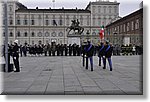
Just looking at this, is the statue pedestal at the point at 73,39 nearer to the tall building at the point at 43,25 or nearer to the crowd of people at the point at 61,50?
the crowd of people at the point at 61,50

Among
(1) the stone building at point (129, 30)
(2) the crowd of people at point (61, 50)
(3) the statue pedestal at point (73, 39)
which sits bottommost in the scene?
(2) the crowd of people at point (61, 50)

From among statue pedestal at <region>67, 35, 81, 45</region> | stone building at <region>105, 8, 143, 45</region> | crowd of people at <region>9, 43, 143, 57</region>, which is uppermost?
stone building at <region>105, 8, 143, 45</region>

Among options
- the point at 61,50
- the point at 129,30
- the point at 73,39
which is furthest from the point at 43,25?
the point at 61,50

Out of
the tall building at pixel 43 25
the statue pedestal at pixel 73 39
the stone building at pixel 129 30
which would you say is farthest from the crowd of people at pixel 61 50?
the tall building at pixel 43 25

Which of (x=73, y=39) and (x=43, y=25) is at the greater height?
(x=43, y=25)

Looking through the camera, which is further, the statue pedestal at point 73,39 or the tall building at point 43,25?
the tall building at point 43,25

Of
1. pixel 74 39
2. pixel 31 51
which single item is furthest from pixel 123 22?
pixel 31 51

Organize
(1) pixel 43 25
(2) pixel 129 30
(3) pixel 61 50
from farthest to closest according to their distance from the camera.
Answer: (1) pixel 43 25, (2) pixel 129 30, (3) pixel 61 50

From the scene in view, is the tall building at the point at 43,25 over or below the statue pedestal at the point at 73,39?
over

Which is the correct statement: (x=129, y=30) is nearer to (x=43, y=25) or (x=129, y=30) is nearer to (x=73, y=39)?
(x=73, y=39)

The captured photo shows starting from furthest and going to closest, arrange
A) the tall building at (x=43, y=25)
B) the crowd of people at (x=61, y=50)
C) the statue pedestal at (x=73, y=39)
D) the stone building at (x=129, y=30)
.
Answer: the tall building at (x=43, y=25)
the stone building at (x=129, y=30)
the statue pedestal at (x=73, y=39)
the crowd of people at (x=61, y=50)

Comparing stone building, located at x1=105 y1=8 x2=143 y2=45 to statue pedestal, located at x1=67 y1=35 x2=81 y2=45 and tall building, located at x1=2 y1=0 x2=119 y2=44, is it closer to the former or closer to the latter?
statue pedestal, located at x1=67 y1=35 x2=81 y2=45

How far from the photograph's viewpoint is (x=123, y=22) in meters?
65.9

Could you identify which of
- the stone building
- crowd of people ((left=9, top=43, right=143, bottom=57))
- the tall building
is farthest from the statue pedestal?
the tall building
